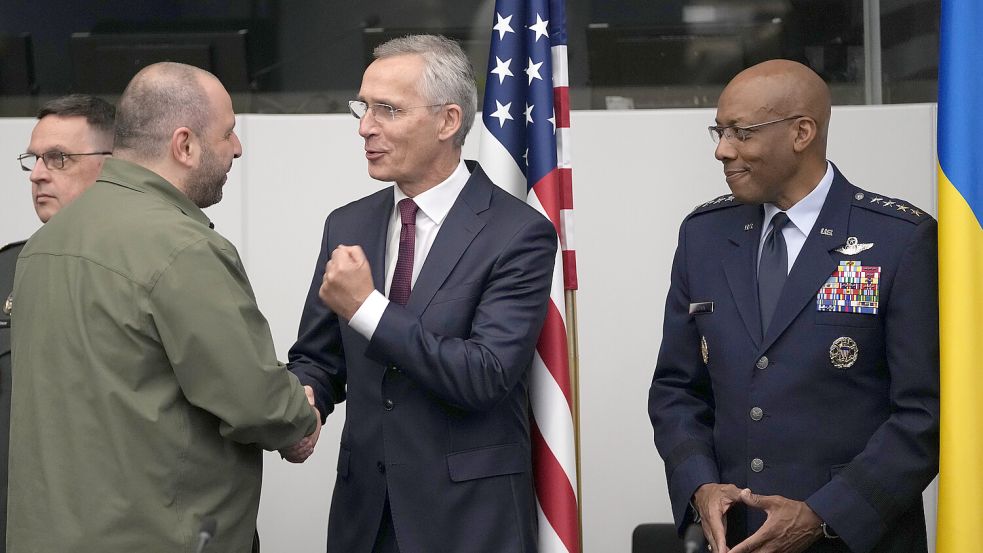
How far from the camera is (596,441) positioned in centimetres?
398

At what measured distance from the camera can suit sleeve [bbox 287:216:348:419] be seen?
8.44ft

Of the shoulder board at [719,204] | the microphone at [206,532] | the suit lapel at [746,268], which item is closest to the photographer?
the microphone at [206,532]

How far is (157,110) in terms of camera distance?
2232 millimetres

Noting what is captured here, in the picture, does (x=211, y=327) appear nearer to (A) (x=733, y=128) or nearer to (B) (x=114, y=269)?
(B) (x=114, y=269)

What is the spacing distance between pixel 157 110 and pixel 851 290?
1448mm

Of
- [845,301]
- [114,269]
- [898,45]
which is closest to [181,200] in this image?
[114,269]

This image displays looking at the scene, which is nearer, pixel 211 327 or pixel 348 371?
pixel 211 327

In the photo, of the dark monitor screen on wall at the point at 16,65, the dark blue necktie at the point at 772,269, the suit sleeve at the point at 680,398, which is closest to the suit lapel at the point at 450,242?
the suit sleeve at the point at 680,398

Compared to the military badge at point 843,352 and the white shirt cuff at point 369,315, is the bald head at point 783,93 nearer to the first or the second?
the military badge at point 843,352

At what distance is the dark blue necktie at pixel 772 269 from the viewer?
2477mm

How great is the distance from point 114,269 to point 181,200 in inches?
9.0

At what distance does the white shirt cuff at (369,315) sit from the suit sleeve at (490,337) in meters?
0.01

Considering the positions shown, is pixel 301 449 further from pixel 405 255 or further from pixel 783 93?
pixel 783 93

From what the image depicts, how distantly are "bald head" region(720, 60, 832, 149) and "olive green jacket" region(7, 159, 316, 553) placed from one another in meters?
1.19
